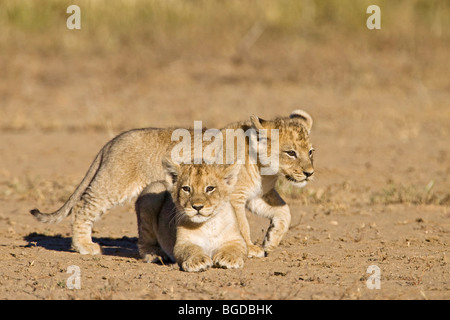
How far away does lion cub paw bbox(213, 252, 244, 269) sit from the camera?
6.49m

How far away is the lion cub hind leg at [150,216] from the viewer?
7238 mm

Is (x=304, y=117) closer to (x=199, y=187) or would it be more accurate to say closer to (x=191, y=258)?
(x=199, y=187)

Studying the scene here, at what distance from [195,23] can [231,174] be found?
1227 centimetres

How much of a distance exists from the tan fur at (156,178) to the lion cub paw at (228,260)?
640mm

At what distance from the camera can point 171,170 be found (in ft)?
21.9

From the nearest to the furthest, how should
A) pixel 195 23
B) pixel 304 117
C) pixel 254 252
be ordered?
1. pixel 254 252
2. pixel 304 117
3. pixel 195 23

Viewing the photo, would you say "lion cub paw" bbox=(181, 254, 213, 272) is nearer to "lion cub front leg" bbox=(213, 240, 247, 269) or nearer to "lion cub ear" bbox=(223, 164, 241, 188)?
"lion cub front leg" bbox=(213, 240, 247, 269)

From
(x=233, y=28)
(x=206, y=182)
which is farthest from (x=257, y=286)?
(x=233, y=28)

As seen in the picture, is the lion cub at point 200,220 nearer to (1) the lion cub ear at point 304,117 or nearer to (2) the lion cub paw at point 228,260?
(2) the lion cub paw at point 228,260

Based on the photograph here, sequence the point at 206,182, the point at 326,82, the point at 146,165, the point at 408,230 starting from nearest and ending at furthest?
the point at 206,182 → the point at 146,165 → the point at 408,230 → the point at 326,82

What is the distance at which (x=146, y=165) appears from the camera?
7648mm

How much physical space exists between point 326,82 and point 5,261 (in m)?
10.9

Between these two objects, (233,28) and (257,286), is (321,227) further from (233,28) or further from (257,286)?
(233,28)

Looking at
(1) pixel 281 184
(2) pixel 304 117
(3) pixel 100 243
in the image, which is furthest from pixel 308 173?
(1) pixel 281 184
